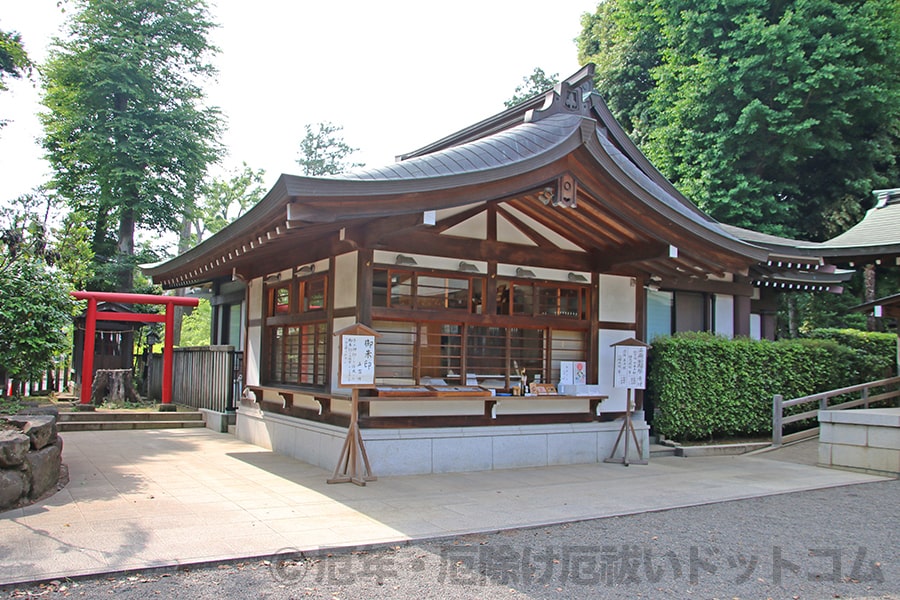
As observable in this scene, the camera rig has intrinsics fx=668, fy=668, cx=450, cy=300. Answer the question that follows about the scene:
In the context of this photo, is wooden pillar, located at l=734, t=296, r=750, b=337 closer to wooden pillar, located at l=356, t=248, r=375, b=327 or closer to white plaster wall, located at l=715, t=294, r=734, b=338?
white plaster wall, located at l=715, t=294, r=734, b=338

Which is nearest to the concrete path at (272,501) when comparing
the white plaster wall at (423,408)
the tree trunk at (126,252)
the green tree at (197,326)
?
the white plaster wall at (423,408)

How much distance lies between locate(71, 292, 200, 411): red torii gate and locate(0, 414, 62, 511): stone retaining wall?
6693 mm

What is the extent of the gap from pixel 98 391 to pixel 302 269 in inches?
276

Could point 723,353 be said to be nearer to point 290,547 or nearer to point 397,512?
point 397,512

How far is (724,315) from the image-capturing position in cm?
1361

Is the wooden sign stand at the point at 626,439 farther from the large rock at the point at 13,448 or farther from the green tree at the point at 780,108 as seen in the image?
the green tree at the point at 780,108

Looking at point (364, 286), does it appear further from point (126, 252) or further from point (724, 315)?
point (126, 252)

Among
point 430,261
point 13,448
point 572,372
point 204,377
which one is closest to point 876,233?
point 572,372

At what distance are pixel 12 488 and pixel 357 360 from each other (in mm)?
3389

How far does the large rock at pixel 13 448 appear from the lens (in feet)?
19.1

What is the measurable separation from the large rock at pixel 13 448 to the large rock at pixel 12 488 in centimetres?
9

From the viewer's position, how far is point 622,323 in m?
10.3

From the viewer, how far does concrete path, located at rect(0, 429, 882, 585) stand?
196 inches

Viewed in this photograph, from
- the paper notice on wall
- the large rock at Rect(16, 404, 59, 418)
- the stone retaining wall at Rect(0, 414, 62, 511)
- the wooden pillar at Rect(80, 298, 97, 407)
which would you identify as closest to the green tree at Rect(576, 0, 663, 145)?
the paper notice on wall
